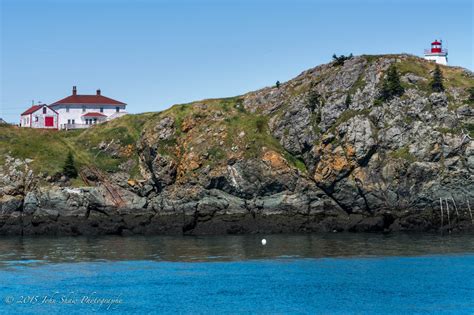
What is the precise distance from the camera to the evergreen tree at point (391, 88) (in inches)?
4587

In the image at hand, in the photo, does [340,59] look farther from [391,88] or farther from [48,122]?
[48,122]

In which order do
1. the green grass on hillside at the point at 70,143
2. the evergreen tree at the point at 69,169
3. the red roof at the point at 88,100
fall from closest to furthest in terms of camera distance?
the evergreen tree at the point at 69,169 → the green grass on hillside at the point at 70,143 → the red roof at the point at 88,100

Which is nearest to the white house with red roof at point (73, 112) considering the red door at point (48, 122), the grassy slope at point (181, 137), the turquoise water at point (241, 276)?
the red door at point (48, 122)

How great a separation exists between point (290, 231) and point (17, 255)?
125ft

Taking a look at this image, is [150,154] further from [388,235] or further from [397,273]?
[397,273]

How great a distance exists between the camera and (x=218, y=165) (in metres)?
113

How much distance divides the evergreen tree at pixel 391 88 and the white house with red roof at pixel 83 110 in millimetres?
59147

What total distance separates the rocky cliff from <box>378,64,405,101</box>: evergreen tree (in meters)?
1.11

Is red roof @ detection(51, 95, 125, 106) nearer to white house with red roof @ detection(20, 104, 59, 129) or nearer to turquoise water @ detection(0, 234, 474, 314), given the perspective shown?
white house with red roof @ detection(20, 104, 59, 129)

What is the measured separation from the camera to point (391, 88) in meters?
116

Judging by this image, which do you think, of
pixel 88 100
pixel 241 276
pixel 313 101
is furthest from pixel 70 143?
pixel 241 276

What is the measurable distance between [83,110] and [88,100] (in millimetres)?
2753

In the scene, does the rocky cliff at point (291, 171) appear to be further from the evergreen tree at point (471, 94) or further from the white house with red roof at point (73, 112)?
the white house with red roof at point (73, 112)

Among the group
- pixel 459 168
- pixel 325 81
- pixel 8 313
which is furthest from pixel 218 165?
pixel 8 313
